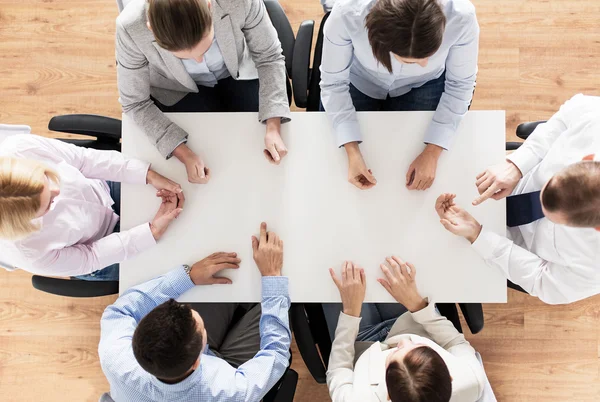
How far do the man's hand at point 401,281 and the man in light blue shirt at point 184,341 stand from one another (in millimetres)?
297

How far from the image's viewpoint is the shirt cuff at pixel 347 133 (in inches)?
53.4

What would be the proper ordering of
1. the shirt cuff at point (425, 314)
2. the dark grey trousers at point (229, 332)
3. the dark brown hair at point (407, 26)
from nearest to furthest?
1. the dark brown hair at point (407, 26)
2. the shirt cuff at point (425, 314)
3. the dark grey trousers at point (229, 332)

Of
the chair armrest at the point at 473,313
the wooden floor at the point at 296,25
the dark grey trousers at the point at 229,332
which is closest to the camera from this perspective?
the chair armrest at the point at 473,313

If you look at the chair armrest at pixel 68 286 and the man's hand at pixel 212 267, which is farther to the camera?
the chair armrest at pixel 68 286

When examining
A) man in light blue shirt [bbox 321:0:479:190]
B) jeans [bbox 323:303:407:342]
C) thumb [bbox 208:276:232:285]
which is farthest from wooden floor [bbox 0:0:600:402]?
thumb [bbox 208:276:232:285]

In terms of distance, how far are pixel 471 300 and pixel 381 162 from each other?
48cm

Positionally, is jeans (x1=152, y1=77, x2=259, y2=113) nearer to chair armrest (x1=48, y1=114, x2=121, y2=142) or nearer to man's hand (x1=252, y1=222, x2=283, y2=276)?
chair armrest (x1=48, y1=114, x2=121, y2=142)

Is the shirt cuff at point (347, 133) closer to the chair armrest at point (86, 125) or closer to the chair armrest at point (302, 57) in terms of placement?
the chair armrest at point (302, 57)

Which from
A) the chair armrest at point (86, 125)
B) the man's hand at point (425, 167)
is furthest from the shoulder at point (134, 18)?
the man's hand at point (425, 167)

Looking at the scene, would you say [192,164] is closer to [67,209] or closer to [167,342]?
[67,209]

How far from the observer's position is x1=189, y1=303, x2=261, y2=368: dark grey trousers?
160cm

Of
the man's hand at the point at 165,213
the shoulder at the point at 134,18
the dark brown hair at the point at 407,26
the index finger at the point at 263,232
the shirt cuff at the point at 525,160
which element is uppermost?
the dark brown hair at the point at 407,26

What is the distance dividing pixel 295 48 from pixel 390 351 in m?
1.01

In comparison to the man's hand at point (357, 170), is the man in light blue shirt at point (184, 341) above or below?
below
